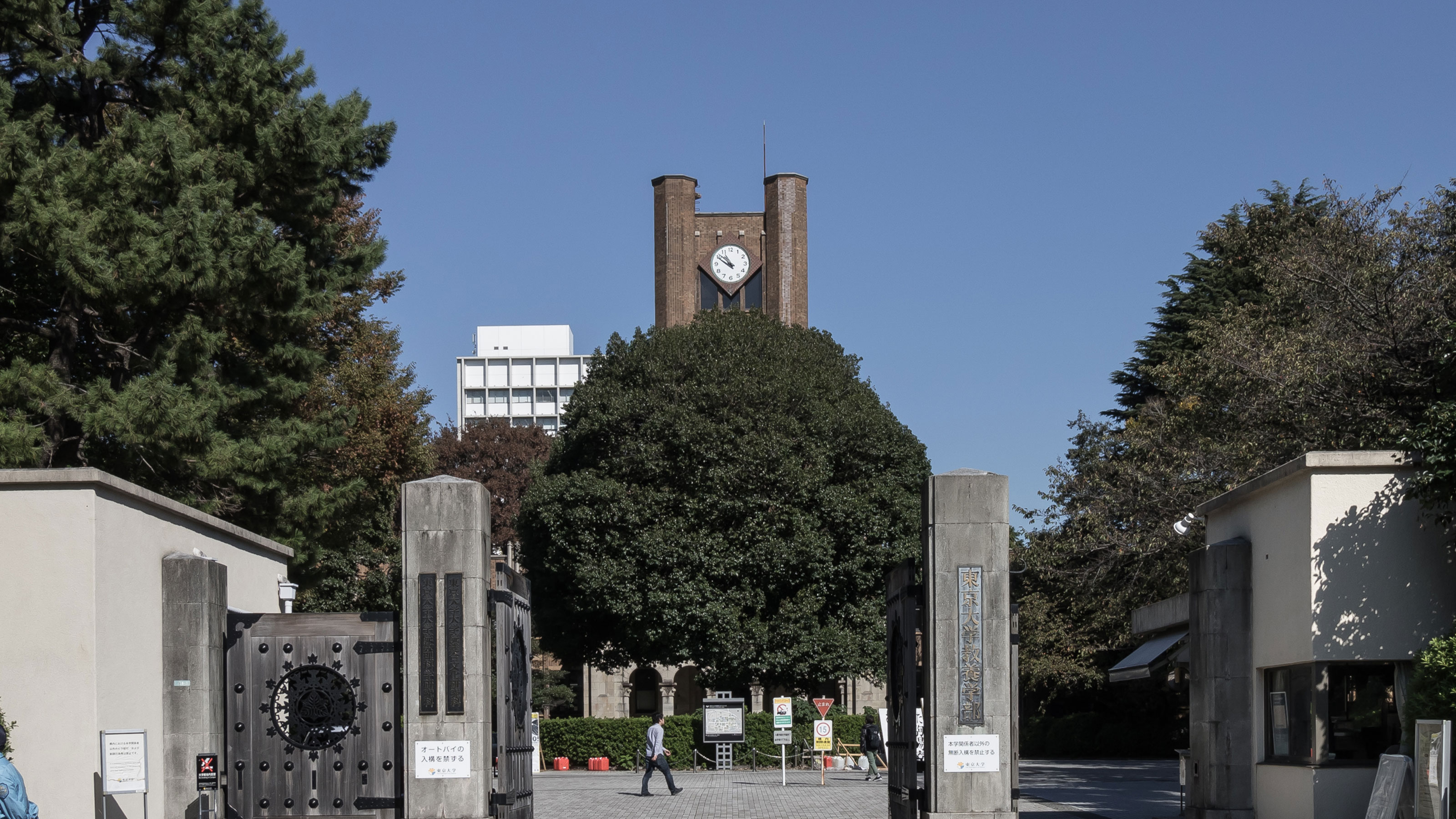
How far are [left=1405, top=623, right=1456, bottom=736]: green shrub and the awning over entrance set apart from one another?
6620 millimetres

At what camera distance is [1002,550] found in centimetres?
1263

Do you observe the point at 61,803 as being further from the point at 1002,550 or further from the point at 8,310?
the point at 8,310

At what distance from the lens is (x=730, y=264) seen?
59.8 metres

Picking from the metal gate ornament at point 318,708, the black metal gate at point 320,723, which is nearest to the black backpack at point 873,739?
the black metal gate at point 320,723

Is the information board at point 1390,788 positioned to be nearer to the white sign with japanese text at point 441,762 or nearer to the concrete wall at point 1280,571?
the concrete wall at point 1280,571

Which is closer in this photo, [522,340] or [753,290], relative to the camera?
[753,290]

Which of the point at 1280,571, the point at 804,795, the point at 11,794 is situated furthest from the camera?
the point at 804,795

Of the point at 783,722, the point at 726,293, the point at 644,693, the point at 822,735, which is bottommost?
the point at 644,693

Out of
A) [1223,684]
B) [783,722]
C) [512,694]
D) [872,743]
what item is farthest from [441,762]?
[872,743]

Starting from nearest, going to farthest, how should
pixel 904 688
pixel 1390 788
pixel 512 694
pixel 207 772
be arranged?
pixel 1390 788
pixel 207 772
pixel 904 688
pixel 512 694

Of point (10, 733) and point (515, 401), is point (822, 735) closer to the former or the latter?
point (10, 733)

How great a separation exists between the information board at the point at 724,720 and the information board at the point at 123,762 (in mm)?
23900

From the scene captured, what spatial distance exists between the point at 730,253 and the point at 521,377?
238ft

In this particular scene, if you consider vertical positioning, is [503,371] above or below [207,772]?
above
